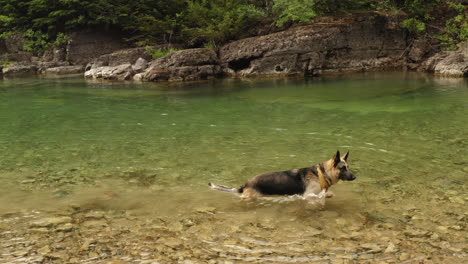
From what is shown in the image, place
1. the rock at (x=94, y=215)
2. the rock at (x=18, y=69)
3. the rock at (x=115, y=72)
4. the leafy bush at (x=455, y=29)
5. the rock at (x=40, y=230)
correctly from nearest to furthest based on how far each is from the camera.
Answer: the rock at (x=40, y=230) < the rock at (x=94, y=215) < the leafy bush at (x=455, y=29) < the rock at (x=115, y=72) < the rock at (x=18, y=69)

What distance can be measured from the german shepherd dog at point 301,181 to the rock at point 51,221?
7.56 ft

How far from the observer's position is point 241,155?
802 cm

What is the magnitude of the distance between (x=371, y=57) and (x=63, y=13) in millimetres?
25597

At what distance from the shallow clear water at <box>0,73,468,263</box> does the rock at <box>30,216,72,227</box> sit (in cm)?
35

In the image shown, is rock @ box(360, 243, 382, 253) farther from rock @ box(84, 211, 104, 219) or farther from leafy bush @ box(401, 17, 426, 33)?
leafy bush @ box(401, 17, 426, 33)

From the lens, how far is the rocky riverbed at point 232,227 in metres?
4.17

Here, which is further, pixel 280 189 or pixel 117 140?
pixel 117 140

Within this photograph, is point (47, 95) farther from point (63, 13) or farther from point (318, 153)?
point (63, 13)

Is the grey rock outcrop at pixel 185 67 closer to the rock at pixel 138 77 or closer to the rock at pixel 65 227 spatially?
the rock at pixel 138 77

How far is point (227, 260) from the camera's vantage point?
4.11 metres

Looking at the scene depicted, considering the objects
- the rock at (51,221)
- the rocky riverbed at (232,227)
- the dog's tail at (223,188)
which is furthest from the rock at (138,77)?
the rock at (51,221)

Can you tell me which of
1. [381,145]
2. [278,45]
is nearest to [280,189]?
[381,145]

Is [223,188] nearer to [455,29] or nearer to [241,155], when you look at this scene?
[241,155]

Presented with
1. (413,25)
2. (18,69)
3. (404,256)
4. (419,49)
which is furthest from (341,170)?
(18,69)
